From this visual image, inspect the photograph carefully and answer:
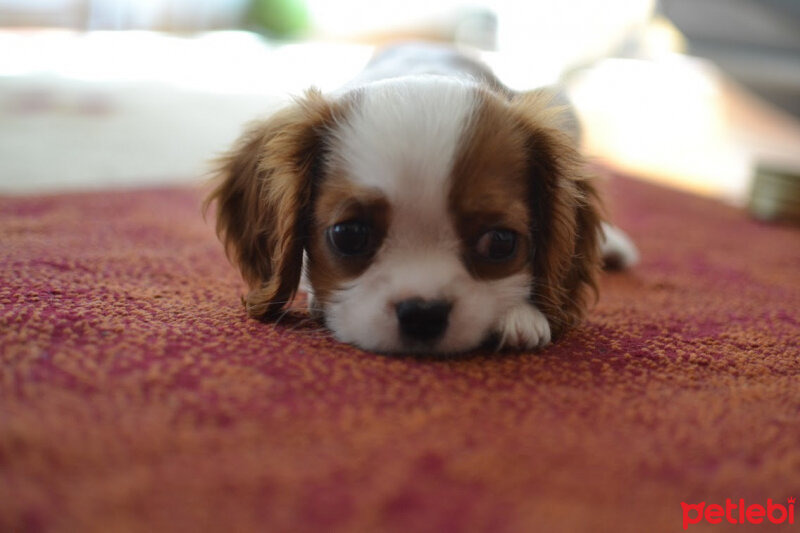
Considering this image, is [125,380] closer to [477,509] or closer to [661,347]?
[477,509]

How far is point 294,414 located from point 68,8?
1120 cm

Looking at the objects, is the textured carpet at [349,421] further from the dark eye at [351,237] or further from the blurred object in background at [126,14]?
the blurred object in background at [126,14]

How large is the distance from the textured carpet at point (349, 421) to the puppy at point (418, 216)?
9 cm

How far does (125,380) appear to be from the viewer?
1.36 m

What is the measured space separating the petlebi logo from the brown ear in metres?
0.79

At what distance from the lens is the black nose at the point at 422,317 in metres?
1.63

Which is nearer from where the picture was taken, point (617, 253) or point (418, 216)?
point (418, 216)

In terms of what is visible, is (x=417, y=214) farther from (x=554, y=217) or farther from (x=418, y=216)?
(x=554, y=217)

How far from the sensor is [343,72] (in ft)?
27.9

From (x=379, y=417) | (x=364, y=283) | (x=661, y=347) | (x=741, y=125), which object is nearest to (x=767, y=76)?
(x=741, y=125)

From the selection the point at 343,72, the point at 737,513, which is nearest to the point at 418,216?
the point at 737,513

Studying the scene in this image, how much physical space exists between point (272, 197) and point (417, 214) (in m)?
0.42

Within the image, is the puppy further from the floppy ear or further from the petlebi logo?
the petlebi logo

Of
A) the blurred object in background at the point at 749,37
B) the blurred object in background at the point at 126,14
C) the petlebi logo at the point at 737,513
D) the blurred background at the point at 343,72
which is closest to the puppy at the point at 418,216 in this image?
the blurred background at the point at 343,72
